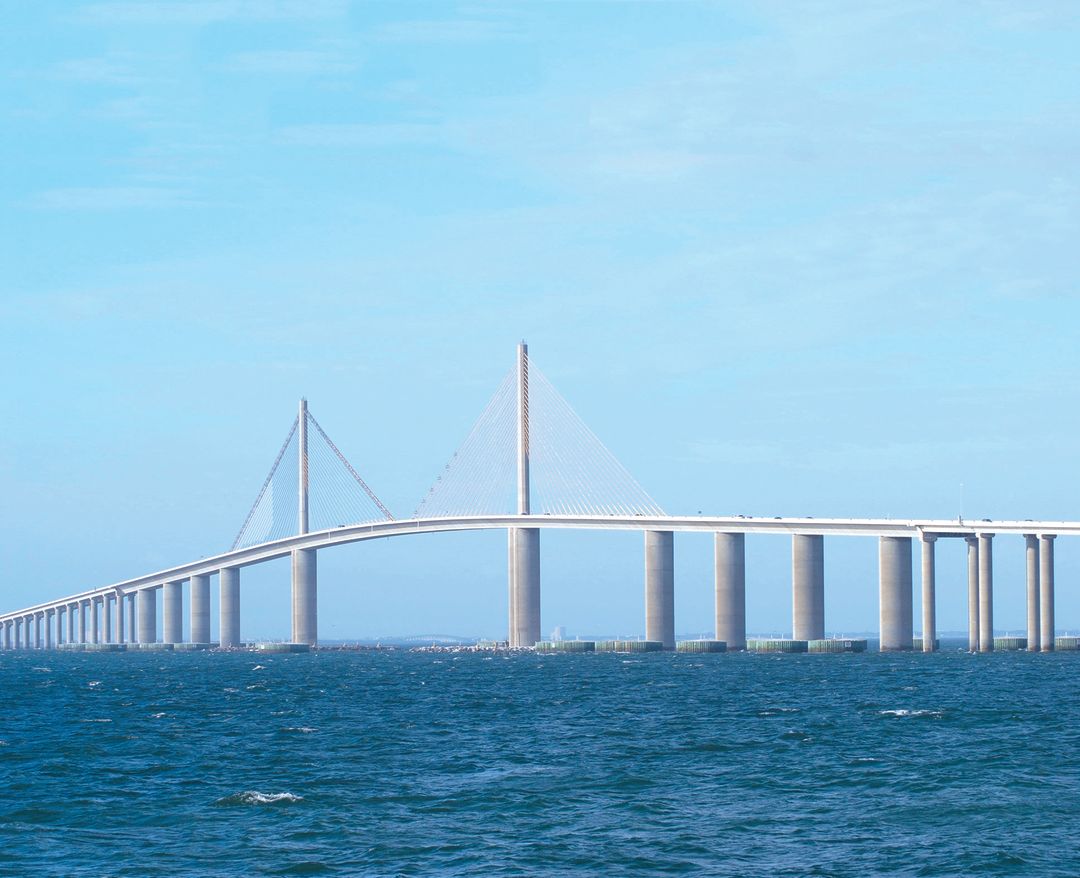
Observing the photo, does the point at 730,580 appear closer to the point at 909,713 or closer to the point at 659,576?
the point at 659,576

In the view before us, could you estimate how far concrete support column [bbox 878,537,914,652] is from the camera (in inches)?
4936

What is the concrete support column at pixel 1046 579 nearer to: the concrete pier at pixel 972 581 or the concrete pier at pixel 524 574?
the concrete pier at pixel 972 581

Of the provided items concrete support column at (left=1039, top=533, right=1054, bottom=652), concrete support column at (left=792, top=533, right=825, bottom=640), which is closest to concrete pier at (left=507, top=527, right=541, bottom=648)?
concrete support column at (left=792, top=533, right=825, bottom=640)

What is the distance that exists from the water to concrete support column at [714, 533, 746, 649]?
59895 mm

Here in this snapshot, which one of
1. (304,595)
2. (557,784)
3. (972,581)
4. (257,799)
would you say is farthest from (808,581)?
(257,799)

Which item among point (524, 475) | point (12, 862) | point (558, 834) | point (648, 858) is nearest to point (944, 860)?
point (648, 858)

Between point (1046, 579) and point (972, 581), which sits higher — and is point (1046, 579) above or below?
above

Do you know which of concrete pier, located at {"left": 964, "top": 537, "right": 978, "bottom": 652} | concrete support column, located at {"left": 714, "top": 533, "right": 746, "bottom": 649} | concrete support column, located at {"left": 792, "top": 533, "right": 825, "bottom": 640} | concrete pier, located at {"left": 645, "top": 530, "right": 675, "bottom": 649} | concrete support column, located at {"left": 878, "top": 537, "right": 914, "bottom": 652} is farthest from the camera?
concrete pier, located at {"left": 645, "top": 530, "right": 675, "bottom": 649}

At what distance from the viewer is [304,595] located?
178m

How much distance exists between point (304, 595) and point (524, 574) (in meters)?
38.5

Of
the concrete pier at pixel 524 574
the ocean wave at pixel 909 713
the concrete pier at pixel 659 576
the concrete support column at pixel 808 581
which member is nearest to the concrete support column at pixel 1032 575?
the concrete support column at pixel 808 581

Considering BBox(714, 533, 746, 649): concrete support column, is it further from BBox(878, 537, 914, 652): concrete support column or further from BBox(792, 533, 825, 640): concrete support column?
BBox(878, 537, 914, 652): concrete support column

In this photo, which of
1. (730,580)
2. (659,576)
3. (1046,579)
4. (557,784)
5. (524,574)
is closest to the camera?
(557,784)

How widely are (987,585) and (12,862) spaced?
329ft
